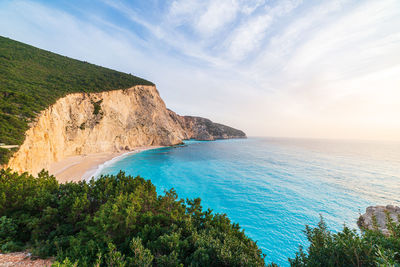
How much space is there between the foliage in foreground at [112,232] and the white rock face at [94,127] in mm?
8775

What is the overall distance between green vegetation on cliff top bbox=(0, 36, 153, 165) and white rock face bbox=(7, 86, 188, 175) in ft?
3.06

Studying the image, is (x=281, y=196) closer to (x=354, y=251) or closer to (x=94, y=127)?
(x=354, y=251)

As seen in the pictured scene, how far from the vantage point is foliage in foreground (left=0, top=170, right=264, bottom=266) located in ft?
11.1

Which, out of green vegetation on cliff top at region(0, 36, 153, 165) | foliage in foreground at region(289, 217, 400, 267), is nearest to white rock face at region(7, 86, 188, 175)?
green vegetation on cliff top at region(0, 36, 153, 165)

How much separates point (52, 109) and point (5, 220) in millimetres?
21909

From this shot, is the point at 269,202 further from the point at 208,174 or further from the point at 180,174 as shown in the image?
the point at 180,174

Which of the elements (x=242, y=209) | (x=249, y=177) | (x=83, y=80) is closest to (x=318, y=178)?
(x=249, y=177)

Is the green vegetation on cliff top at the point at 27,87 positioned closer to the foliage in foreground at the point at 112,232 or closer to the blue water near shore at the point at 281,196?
the foliage in foreground at the point at 112,232

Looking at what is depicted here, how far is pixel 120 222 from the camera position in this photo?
14.6ft

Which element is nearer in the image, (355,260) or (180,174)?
(355,260)

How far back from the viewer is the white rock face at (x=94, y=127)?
1409cm

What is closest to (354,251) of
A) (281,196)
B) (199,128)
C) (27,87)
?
(281,196)

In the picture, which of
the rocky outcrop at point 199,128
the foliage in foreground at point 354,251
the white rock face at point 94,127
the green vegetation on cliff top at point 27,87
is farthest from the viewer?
the rocky outcrop at point 199,128

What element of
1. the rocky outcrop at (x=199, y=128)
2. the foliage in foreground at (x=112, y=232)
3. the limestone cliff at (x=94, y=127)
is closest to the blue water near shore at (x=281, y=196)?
the foliage in foreground at (x=112, y=232)
